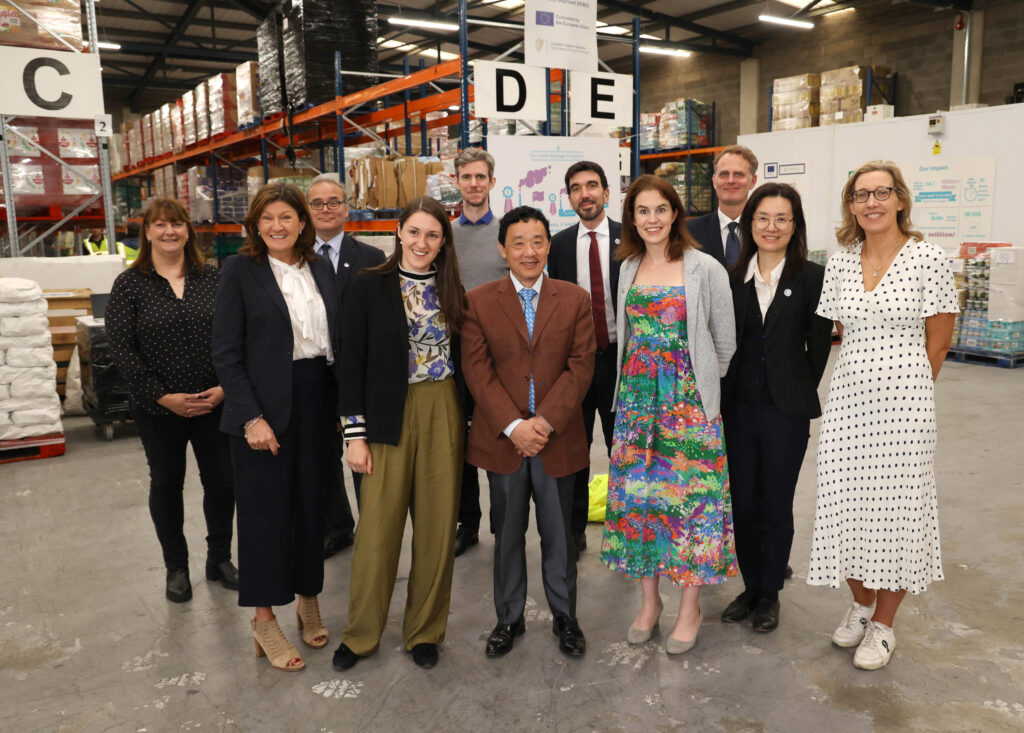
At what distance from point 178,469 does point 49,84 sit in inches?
176

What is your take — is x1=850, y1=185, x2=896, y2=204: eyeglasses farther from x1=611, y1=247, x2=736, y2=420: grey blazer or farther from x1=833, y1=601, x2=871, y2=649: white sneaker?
x1=833, y1=601, x2=871, y2=649: white sneaker

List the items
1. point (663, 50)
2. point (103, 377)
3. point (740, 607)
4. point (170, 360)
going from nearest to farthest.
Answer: point (740, 607), point (170, 360), point (103, 377), point (663, 50)

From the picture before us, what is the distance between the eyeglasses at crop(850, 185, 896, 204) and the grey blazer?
508 millimetres

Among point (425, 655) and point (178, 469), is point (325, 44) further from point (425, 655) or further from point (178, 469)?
point (425, 655)

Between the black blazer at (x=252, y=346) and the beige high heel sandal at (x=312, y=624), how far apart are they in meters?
0.72

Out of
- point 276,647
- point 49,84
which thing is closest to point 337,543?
point 276,647

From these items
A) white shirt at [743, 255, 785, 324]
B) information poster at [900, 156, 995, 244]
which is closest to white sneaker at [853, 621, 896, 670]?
white shirt at [743, 255, 785, 324]

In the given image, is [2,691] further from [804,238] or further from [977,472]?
[977,472]

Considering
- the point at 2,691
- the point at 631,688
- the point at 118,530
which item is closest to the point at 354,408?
the point at 631,688

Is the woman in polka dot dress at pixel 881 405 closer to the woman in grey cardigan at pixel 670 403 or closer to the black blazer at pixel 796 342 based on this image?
the black blazer at pixel 796 342

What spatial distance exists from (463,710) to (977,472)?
3.85 m

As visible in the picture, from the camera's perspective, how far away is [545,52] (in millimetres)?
6086

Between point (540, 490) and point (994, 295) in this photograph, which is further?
point (994, 295)

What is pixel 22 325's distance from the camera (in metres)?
5.32
